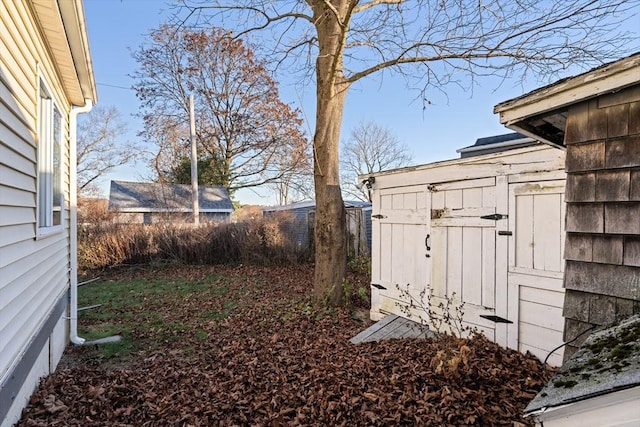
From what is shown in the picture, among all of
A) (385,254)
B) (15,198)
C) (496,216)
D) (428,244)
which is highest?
(15,198)

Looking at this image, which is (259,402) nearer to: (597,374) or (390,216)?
(597,374)

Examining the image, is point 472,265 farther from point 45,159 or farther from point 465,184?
point 45,159

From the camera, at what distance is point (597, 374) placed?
1167 mm

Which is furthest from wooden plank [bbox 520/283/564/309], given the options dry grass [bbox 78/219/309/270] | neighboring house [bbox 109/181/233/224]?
neighboring house [bbox 109/181/233/224]

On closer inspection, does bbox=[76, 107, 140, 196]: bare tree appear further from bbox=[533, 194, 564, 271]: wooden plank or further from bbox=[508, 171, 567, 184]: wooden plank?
bbox=[533, 194, 564, 271]: wooden plank

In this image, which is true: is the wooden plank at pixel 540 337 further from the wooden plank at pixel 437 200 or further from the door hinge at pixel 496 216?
the wooden plank at pixel 437 200

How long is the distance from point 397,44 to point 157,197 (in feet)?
51.3

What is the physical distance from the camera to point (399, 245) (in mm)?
5109

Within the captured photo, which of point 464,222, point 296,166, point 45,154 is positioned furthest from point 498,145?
point 296,166

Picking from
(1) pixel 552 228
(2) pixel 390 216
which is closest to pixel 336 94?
(2) pixel 390 216

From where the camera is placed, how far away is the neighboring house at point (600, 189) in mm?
1793

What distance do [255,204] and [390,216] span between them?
1938 cm

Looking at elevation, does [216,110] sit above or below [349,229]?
above

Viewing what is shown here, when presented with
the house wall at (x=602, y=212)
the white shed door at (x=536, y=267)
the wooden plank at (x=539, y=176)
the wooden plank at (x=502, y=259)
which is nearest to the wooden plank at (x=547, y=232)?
the white shed door at (x=536, y=267)
